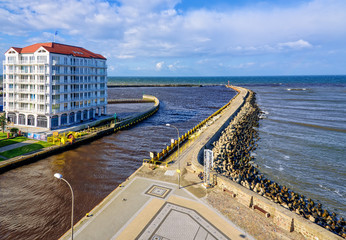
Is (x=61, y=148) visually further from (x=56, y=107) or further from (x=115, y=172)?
(x=115, y=172)

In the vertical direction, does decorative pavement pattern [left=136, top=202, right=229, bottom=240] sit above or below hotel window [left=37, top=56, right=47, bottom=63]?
below

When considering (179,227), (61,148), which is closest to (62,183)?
(61,148)

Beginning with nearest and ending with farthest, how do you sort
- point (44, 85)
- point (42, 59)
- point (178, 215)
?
point (178, 215) → point (44, 85) → point (42, 59)

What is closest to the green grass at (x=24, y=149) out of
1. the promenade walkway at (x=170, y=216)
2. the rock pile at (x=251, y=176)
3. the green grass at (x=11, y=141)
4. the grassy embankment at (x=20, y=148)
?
the grassy embankment at (x=20, y=148)

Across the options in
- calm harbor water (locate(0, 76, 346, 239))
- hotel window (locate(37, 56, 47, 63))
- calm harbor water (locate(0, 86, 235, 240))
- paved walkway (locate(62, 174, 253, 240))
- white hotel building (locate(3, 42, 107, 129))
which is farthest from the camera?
white hotel building (locate(3, 42, 107, 129))

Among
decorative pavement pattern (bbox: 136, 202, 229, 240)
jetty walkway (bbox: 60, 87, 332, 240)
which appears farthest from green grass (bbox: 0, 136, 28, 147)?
decorative pavement pattern (bbox: 136, 202, 229, 240)

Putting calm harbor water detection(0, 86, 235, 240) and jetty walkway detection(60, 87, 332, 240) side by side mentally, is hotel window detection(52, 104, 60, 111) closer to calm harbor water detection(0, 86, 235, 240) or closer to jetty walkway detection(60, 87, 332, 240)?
calm harbor water detection(0, 86, 235, 240)

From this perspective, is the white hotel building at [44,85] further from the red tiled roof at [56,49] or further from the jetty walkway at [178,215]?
the jetty walkway at [178,215]
